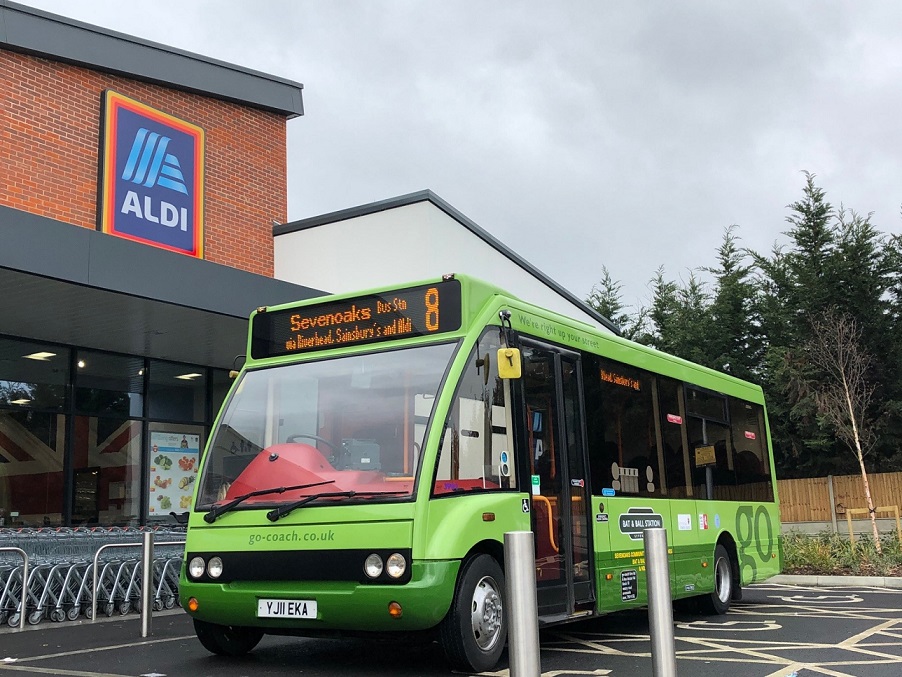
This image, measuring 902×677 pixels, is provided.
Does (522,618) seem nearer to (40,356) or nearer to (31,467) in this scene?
(31,467)

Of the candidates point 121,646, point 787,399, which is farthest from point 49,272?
point 787,399

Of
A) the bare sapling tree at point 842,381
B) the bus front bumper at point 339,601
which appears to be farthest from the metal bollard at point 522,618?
the bare sapling tree at point 842,381

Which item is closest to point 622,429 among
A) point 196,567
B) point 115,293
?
point 196,567

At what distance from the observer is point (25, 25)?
14.6m

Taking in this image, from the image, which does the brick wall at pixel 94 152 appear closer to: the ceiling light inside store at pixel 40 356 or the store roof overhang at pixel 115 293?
the store roof overhang at pixel 115 293

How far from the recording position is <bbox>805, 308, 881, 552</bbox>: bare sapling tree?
2375 cm

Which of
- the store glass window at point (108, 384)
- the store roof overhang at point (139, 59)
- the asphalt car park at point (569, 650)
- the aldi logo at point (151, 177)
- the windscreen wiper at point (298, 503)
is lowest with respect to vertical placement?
the asphalt car park at point (569, 650)

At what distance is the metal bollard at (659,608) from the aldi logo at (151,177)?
41.3 ft

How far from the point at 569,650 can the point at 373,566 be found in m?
2.43

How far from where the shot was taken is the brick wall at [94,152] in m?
14.3

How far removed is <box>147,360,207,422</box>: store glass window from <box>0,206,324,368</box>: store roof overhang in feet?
3.38

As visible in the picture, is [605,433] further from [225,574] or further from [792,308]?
[792,308]

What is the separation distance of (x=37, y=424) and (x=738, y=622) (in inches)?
419

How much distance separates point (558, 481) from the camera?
7.82 m
